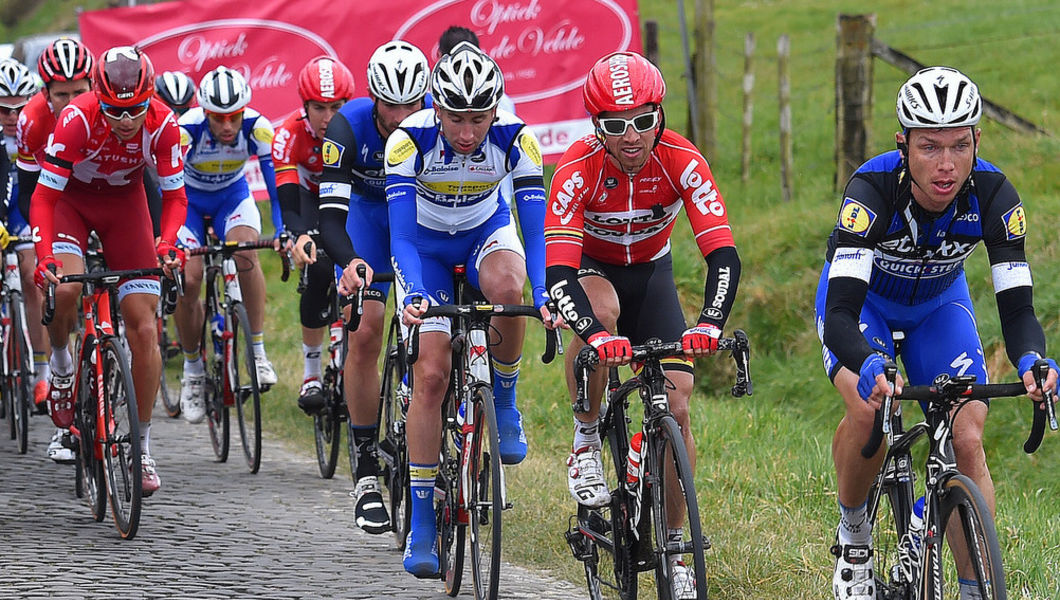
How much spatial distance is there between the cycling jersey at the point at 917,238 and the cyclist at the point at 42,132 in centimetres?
511

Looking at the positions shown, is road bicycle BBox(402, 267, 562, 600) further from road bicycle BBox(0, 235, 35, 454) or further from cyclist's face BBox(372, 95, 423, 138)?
road bicycle BBox(0, 235, 35, 454)

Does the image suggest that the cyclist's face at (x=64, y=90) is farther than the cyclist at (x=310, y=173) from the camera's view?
No

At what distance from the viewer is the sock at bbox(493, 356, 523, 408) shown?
6.71m

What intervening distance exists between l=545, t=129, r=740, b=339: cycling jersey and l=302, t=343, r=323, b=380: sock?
3.60 m

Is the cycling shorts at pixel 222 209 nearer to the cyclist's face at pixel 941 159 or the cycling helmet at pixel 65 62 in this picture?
the cycling helmet at pixel 65 62

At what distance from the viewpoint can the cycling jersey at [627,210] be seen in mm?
5379

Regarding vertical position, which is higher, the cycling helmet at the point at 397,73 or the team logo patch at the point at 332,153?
the cycling helmet at the point at 397,73

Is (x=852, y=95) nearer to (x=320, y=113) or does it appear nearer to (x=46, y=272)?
(x=320, y=113)

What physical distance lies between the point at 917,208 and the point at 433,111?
7.70 ft

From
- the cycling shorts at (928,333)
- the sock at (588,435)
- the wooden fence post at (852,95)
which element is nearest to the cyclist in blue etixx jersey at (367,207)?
the sock at (588,435)

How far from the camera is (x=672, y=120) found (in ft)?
65.4

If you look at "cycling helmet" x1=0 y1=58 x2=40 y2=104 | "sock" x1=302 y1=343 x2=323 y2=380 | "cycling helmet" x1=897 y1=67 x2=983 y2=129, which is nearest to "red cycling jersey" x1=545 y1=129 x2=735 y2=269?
"cycling helmet" x1=897 y1=67 x2=983 y2=129

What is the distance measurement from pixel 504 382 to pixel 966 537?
2882 millimetres

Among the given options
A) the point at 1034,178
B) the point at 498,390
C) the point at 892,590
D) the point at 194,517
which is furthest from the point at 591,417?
the point at 1034,178
